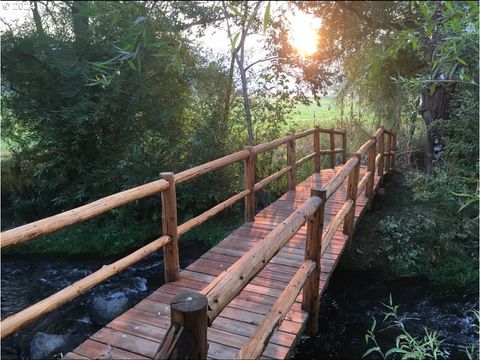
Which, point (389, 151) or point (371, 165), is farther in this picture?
point (389, 151)

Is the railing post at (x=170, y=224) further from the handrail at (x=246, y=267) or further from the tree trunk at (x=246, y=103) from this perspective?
the tree trunk at (x=246, y=103)

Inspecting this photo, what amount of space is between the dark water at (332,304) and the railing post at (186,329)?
2769 millimetres

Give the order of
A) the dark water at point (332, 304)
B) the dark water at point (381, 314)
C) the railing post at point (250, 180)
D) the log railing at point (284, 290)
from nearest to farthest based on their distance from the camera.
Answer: the log railing at point (284, 290) → the dark water at point (381, 314) → the dark water at point (332, 304) → the railing post at point (250, 180)

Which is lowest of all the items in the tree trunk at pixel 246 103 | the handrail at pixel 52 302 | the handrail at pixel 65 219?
the handrail at pixel 52 302

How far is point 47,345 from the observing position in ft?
13.1

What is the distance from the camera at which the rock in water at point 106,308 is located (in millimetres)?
4586

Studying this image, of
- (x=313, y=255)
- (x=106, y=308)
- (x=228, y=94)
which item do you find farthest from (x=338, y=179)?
(x=228, y=94)

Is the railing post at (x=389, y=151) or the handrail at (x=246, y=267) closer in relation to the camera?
the handrail at (x=246, y=267)

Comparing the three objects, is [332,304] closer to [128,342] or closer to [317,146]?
[128,342]

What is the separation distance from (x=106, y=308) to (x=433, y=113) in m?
5.44

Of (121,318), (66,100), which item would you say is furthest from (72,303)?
(66,100)

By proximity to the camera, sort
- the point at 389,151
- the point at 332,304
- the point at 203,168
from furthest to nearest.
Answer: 1. the point at 389,151
2. the point at 332,304
3. the point at 203,168

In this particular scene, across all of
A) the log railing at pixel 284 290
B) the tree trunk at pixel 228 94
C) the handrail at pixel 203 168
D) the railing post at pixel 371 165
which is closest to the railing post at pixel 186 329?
the log railing at pixel 284 290

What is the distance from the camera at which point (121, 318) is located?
2.59 meters
